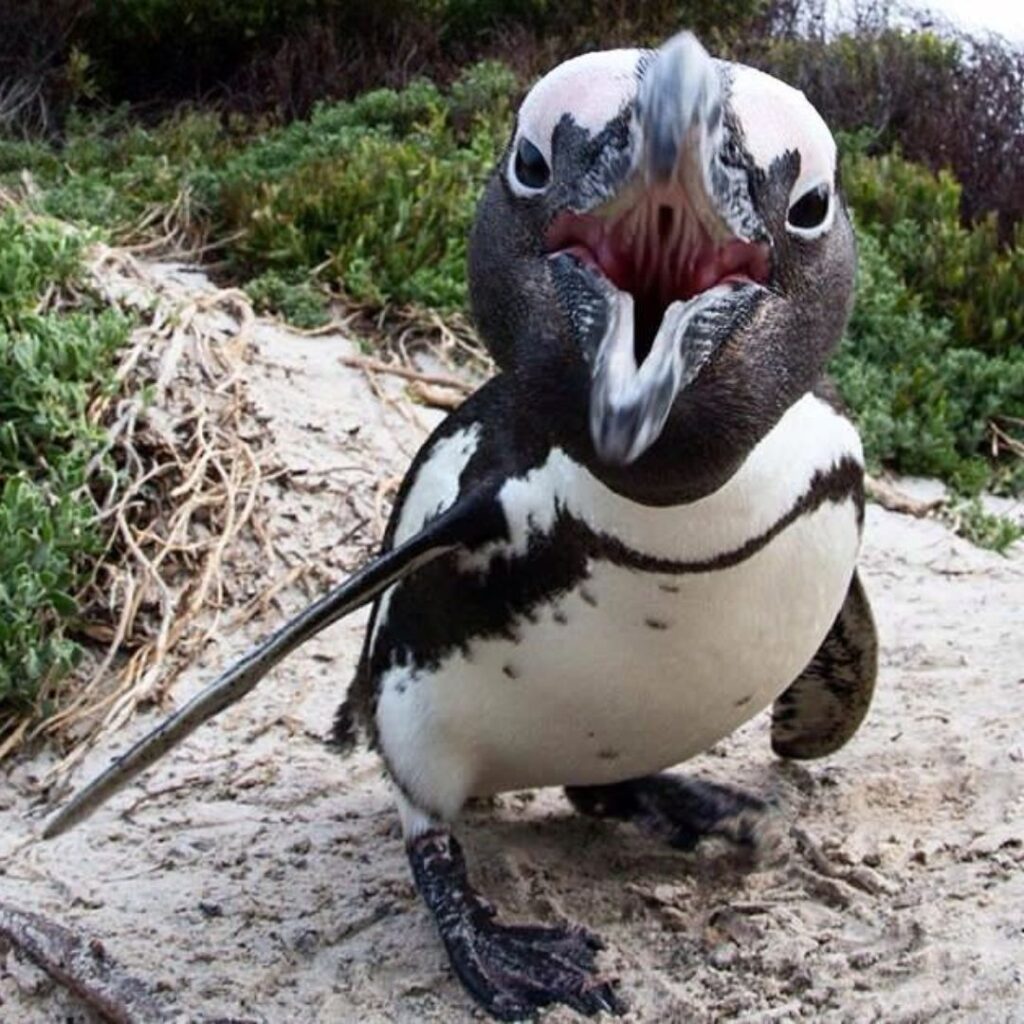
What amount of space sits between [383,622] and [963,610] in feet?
5.33

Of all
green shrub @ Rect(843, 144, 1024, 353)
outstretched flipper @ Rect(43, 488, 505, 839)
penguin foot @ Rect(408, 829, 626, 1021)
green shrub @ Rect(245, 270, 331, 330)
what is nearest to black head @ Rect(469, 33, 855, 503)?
outstretched flipper @ Rect(43, 488, 505, 839)

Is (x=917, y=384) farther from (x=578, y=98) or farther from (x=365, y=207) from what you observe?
(x=578, y=98)

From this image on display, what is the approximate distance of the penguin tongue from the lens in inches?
57.5

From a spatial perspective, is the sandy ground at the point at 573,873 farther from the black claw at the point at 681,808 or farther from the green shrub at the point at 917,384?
the green shrub at the point at 917,384

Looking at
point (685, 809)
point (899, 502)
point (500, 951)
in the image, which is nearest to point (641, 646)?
point (500, 951)

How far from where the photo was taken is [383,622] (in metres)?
2.47

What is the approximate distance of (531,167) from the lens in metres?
1.72

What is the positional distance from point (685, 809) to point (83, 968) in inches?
32.5

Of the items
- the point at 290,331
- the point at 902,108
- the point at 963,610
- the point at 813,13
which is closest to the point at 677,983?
the point at 963,610

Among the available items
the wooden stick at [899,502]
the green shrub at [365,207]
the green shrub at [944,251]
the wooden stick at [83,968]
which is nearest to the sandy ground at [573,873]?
the wooden stick at [83,968]

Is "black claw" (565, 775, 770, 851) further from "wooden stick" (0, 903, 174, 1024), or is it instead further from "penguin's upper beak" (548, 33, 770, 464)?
"penguin's upper beak" (548, 33, 770, 464)

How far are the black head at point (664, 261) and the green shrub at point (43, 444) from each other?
1653mm

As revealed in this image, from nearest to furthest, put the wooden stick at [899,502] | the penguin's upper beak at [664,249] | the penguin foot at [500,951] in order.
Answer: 1. the penguin's upper beak at [664,249]
2. the penguin foot at [500,951]
3. the wooden stick at [899,502]

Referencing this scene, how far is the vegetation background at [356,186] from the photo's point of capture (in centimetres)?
362
